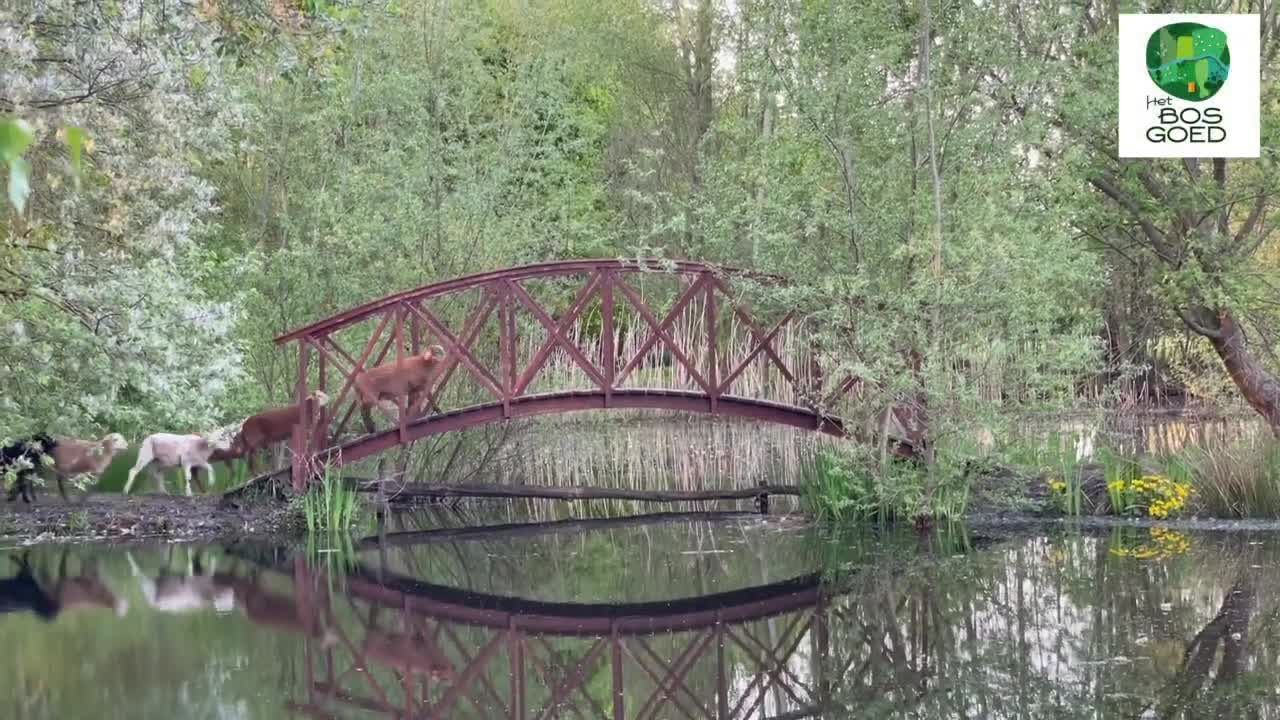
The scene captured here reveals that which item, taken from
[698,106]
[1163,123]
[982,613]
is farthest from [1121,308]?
[982,613]

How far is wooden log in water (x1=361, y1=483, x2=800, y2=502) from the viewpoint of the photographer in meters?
13.3

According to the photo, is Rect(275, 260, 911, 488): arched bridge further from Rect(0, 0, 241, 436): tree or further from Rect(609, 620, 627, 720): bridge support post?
Rect(0, 0, 241, 436): tree

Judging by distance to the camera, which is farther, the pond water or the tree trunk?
the tree trunk

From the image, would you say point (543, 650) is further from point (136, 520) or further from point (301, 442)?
point (136, 520)

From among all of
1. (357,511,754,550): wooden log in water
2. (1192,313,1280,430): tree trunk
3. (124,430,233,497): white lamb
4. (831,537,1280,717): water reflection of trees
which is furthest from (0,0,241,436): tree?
(1192,313,1280,430): tree trunk

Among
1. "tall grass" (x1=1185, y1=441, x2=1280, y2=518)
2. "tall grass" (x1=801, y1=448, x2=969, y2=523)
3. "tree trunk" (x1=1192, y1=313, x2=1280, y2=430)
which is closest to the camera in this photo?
"tall grass" (x1=1185, y1=441, x2=1280, y2=518)

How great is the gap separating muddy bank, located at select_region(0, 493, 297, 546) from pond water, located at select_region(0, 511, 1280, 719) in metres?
0.63

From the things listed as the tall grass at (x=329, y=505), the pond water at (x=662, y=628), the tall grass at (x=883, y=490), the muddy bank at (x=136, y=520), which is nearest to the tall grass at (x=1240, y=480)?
the pond water at (x=662, y=628)

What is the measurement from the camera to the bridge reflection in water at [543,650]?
679 centimetres

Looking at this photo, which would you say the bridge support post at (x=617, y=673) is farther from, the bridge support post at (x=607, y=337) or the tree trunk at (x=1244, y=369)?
the tree trunk at (x=1244, y=369)

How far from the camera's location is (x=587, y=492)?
1327 cm

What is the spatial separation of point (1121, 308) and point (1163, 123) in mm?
4781

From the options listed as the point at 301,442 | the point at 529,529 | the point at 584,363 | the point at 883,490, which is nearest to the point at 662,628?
the point at 883,490

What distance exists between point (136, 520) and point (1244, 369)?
10.5 m
